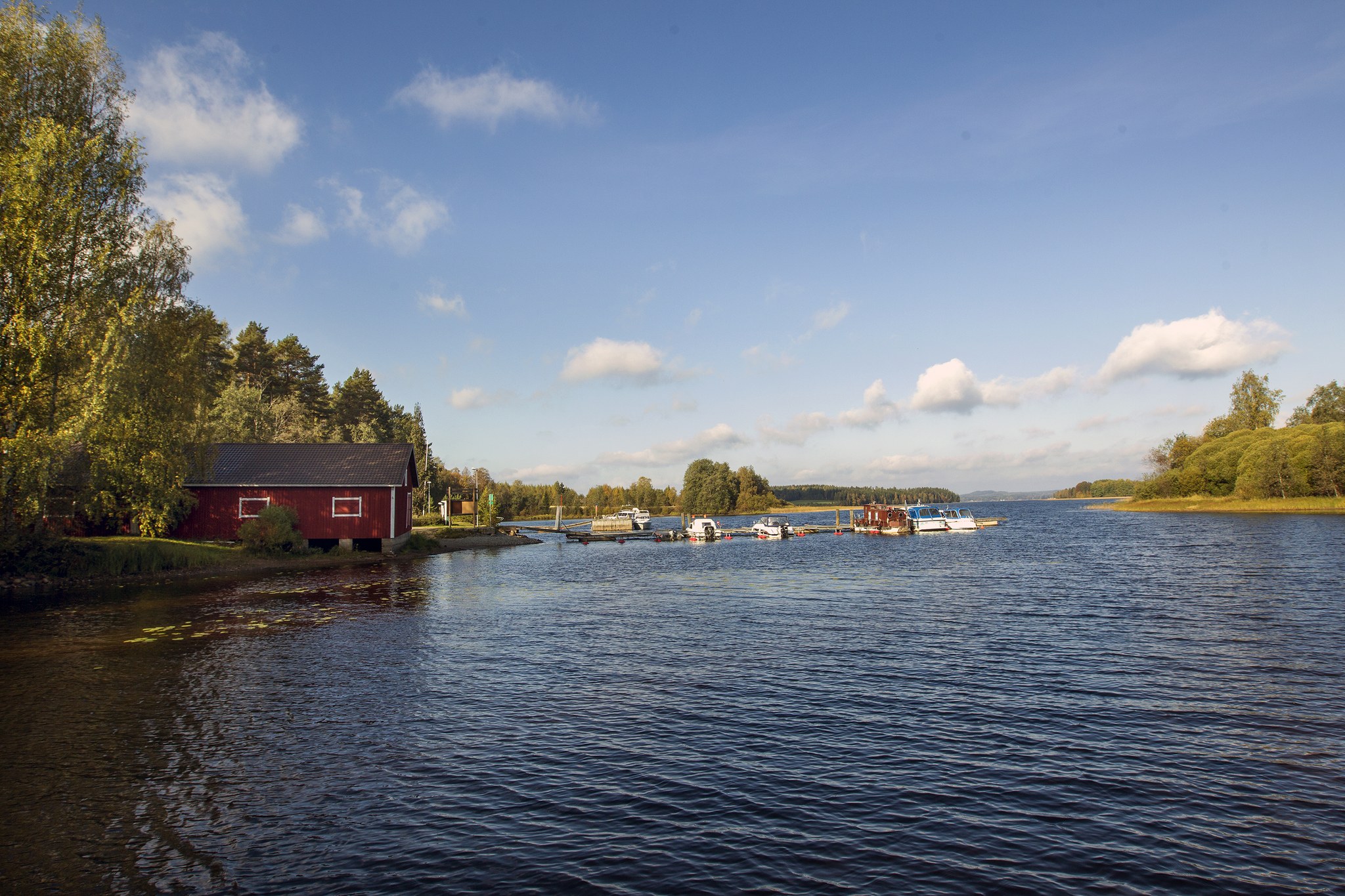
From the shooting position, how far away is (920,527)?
98.3 meters

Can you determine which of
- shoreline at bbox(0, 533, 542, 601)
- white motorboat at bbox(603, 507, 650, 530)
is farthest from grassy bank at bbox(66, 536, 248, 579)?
white motorboat at bbox(603, 507, 650, 530)

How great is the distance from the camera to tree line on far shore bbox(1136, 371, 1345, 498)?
348ft

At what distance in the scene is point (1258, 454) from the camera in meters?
112

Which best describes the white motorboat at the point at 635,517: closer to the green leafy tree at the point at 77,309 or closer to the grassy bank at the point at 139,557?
the grassy bank at the point at 139,557

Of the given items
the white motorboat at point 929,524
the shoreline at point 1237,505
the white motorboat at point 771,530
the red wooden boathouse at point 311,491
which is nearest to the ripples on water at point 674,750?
the red wooden boathouse at point 311,491

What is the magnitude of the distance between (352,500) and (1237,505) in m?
128

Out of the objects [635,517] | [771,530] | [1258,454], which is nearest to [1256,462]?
[1258,454]

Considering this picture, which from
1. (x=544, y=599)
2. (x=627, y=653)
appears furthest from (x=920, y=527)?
(x=627, y=653)

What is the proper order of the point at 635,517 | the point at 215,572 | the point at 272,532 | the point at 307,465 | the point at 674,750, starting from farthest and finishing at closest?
the point at 635,517 → the point at 307,465 → the point at 272,532 → the point at 215,572 → the point at 674,750

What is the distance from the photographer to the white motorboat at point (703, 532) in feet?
293

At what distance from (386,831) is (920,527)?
3784 inches

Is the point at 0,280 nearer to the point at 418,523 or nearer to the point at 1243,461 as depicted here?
the point at 418,523

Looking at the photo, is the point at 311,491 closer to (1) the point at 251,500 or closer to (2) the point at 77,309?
(1) the point at 251,500

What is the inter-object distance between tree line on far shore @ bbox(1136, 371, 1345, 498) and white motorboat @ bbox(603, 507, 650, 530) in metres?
93.3
